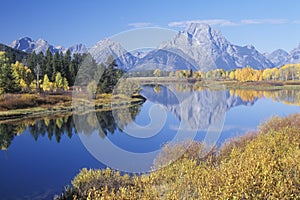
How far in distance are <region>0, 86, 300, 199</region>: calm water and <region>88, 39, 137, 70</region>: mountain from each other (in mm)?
2936

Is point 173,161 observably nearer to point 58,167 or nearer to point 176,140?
point 176,140

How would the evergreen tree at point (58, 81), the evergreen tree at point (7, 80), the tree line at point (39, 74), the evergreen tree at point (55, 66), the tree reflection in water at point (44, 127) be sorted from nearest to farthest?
the tree reflection in water at point (44, 127)
the evergreen tree at point (7, 80)
the tree line at point (39, 74)
the evergreen tree at point (58, 81)
the evergreen tree at point (55, 66)

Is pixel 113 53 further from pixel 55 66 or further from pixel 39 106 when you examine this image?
pixel 55 66

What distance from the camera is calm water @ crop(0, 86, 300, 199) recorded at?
13508 millimetres

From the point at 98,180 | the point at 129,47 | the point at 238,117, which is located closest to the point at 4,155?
the point at 98,180

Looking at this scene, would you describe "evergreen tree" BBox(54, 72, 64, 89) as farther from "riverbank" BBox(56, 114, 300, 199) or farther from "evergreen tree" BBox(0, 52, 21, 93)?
"riverbank" BBox(56, 114, 300, 199)

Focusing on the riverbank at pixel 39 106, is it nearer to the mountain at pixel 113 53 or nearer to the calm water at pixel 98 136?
the calm water at pixel 98 136

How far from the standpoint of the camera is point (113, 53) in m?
11.2

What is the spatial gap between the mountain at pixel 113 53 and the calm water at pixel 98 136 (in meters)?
2.94

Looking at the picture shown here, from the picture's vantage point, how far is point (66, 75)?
77.8 metres

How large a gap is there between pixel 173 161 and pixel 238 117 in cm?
2957

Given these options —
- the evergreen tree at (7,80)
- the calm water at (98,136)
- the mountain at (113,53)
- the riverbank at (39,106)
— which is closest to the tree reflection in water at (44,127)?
the calm water at (98,136)

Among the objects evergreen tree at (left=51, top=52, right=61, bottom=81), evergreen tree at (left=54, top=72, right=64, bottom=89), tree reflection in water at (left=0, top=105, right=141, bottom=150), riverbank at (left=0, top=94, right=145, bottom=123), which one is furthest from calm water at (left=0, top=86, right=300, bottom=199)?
evergreen tree at (left=51, top=52, right=61, bottom=81)

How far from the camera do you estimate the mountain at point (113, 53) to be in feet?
34.2
